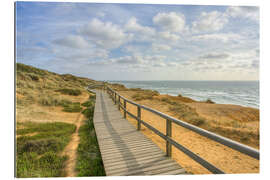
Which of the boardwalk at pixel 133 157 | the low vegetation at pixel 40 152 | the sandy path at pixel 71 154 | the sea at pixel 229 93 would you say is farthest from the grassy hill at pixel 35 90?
the sea at pixel 229 93

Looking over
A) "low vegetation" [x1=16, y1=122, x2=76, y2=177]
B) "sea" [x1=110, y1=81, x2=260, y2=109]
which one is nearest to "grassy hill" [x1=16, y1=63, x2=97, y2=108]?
"low vegetation" [x1=16, y1=122, x2=76, y2=177]

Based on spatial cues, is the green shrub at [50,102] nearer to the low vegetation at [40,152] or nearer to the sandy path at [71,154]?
the low vegetation at [40,152]

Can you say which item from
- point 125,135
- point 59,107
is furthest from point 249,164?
point 59,107

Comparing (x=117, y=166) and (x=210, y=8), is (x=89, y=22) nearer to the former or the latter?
(x=210, y=8)

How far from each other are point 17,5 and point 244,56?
25.1ft

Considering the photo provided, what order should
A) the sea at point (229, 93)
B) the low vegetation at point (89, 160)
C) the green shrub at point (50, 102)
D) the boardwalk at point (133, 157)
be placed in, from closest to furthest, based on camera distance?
1. the boardwalk at point (133, 157)
2. the low vegetation at point (89, 160)
3. the green shrub at point (50, 102)
4. the sea at point (229, 93)

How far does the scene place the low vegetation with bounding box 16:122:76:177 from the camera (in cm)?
343

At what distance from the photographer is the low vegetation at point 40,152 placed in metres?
3.43


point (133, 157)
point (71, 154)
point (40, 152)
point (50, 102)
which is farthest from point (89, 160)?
point (50, 102)

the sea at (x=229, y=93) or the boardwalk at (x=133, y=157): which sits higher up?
the sea at (x=229, y=93)

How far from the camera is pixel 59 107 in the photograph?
36.4 ft

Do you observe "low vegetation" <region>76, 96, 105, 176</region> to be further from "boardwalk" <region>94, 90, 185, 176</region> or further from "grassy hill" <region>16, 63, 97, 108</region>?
"grassy hill" <region>16, 63, 97, 108</region>

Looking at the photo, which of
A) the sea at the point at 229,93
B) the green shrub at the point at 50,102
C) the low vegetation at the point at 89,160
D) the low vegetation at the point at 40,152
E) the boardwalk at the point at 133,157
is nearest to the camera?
the boardwalk at the point at 133,157

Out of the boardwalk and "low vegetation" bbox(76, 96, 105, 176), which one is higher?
the boardwalk
